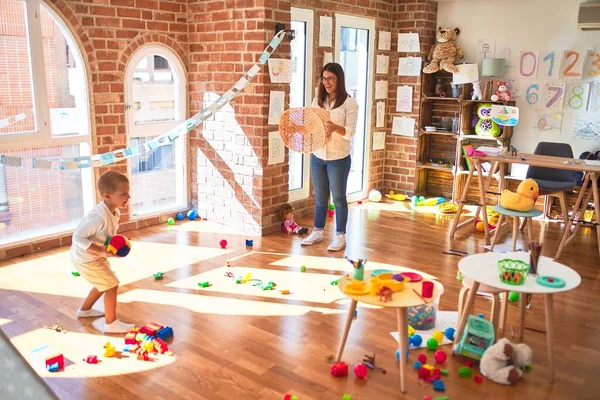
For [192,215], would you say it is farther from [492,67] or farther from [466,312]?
[492,67]

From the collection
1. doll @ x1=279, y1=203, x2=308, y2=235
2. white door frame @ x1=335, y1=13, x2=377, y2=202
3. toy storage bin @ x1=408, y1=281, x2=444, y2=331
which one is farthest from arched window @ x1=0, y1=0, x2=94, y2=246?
toy storage bin @ x1=408, y1=281, x2=444, y2=331

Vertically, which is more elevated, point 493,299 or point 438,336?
point 493,299

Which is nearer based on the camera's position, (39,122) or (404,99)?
(39,122)

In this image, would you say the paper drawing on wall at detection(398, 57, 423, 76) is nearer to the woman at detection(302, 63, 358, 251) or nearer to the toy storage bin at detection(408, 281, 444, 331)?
the woman at detection(302, 63, 358, 251)

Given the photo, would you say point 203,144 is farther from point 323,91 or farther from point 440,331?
point 440,331

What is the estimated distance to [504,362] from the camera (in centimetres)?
274

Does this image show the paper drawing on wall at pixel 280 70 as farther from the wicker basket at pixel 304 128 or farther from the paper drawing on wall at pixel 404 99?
the paper drawing on wall at pixel 404 99

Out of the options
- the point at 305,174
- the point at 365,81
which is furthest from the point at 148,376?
the point at 365,81

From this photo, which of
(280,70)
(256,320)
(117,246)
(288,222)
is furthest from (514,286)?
(280,70)

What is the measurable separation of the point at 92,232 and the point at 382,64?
459 cm

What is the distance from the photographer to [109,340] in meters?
3.05

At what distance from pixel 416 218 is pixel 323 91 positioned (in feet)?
6.89

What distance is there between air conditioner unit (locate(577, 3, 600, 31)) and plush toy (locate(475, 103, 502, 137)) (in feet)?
3.99

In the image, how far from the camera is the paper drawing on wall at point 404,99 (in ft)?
22.0
